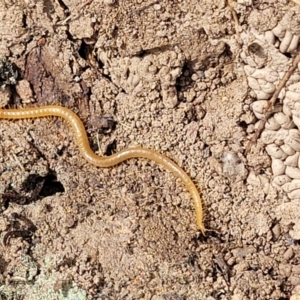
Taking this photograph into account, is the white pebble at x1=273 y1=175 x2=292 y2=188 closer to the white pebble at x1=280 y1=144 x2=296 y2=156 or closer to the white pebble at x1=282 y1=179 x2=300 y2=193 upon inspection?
the white pebble at x1=282 y1=179 x2=300 y2=193

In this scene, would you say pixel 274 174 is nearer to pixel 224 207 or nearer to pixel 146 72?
pixel 224 207

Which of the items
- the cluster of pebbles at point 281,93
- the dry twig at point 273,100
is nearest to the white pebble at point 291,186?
the cluster of pebbles at point 281,93

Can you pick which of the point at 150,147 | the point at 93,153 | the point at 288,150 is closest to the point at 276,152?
the point at 288,150

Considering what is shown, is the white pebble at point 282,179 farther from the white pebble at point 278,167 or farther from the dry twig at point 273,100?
the dry twig at point 273,100

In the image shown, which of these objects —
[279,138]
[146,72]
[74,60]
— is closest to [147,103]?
[146,72]

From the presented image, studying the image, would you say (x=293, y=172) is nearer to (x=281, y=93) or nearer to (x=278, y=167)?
(x=278, y=167)

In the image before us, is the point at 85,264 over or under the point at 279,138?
under
